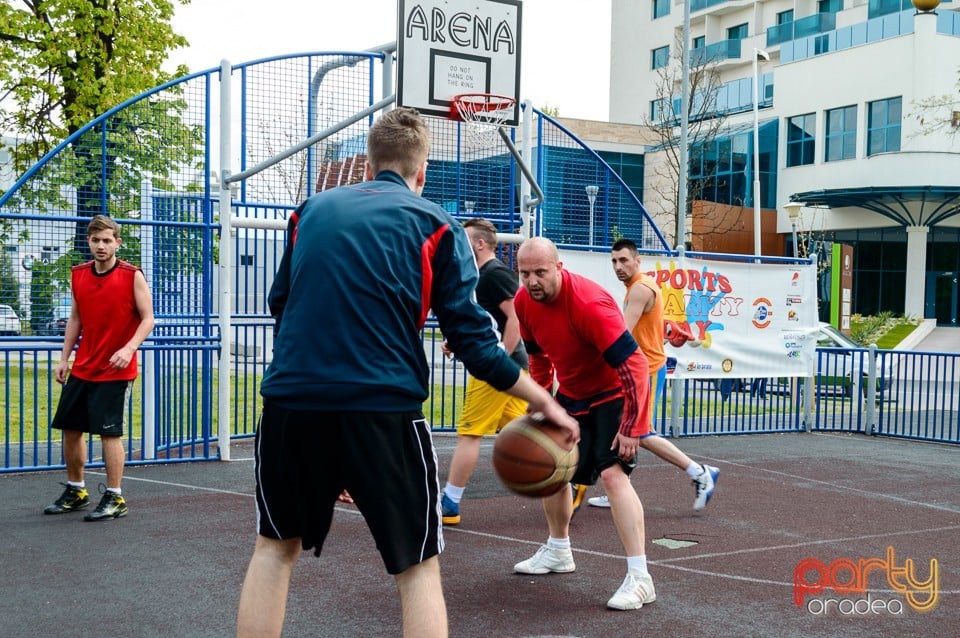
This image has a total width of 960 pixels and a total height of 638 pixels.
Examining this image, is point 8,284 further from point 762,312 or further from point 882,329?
point 882,329

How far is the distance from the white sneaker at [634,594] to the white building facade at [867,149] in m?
32.1

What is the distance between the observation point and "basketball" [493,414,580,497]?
161 inches

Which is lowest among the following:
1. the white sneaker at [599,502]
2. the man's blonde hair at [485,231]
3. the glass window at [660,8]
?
the white sneaker at [599,502]

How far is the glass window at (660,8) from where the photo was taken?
56125mm

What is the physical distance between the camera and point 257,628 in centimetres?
327

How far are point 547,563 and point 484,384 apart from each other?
169 cm

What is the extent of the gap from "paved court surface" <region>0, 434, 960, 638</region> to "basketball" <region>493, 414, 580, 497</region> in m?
0.89

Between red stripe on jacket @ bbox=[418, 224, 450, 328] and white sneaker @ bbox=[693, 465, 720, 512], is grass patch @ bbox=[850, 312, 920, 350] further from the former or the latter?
red stripe on jacket @ bbox=[418, 224, 450, 328]

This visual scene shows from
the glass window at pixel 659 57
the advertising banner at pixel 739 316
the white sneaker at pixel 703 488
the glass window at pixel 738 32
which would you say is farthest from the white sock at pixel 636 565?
the glass window at pixel 659 57

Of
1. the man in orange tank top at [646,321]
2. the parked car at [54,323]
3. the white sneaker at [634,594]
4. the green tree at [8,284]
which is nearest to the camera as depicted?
the white sneaker at [634,594]

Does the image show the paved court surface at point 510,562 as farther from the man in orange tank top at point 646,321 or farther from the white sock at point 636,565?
the man in orange tank top at point 646,321

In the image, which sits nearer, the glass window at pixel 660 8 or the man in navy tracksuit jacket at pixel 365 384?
the man in navy tracksuit jacket at pixel 365 384

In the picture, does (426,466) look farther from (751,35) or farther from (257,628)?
(751,35)

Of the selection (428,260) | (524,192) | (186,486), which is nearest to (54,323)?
(186,486)
